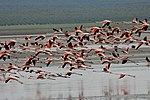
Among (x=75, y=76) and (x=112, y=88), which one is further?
(x=75, y=76)

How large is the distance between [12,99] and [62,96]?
1271 millimetres

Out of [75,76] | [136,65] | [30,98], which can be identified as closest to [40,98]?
[30,98]

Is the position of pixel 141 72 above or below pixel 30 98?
above

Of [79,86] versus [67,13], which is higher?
[67,13]

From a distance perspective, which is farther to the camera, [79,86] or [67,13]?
[67,13]

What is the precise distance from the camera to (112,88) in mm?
21516

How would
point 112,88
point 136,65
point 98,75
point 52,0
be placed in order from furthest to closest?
point 52,0
point 136,65
point 98,75
point 112,88

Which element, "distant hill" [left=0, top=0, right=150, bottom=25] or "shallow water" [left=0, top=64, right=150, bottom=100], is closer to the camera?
"shallow water" [left=0, top=64, right=150, bottom=100]

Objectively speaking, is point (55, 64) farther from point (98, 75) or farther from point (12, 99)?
point (12, 99)

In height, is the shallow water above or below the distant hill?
below

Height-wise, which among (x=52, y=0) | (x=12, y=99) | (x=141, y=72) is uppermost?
(x=52, y=0)

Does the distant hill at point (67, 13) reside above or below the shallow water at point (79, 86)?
above

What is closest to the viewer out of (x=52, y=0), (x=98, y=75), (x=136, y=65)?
(x=98, y=75)

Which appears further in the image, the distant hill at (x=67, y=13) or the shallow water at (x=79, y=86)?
the distant hill at (x=67, y=13)
